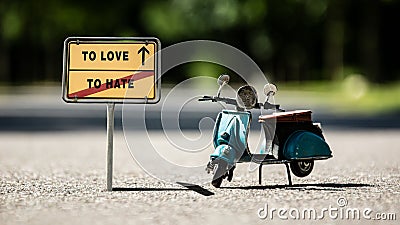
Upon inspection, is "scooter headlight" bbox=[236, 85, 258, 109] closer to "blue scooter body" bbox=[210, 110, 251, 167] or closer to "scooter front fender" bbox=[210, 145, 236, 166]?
"blue scooter body" bbox=[210, 110, 251, 167]

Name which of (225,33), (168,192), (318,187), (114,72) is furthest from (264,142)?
(225,33)

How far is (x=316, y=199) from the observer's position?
8.20m

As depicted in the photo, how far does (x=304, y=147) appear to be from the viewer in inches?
353

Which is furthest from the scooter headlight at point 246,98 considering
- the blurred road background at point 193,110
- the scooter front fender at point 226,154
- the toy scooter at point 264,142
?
the blurred road background at point 193,110

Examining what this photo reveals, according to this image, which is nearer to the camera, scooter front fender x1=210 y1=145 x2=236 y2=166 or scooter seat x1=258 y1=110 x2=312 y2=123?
scooter front fender x1=210 y1=145 x2=236 y2=166

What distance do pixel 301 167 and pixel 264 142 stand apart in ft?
1.86

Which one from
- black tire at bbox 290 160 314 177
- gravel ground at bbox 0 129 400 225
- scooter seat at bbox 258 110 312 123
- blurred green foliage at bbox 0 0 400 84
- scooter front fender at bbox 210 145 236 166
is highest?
blurred green foliage at bbox 0 0 400 84

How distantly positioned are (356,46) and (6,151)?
3461 cm

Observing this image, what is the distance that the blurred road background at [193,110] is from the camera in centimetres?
804

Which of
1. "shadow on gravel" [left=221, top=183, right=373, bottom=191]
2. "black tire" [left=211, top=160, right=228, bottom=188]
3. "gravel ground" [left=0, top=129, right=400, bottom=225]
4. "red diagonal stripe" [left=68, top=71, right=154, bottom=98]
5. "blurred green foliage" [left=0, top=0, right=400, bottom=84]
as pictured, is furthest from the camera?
"blurred green foliage" [left=0, top=0, right=400, bottom=84]

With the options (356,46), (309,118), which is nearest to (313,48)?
(356,46)

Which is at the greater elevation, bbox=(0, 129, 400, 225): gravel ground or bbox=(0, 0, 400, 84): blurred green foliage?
bbox=(0, 0, 400, 84): blurred green foliage

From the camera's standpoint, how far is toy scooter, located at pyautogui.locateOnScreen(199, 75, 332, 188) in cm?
880

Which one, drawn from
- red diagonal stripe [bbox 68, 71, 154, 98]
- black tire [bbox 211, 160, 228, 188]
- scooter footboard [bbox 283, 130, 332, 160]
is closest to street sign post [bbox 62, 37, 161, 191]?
red diagonal stripe [bbox 68, 71, 154, 98]
